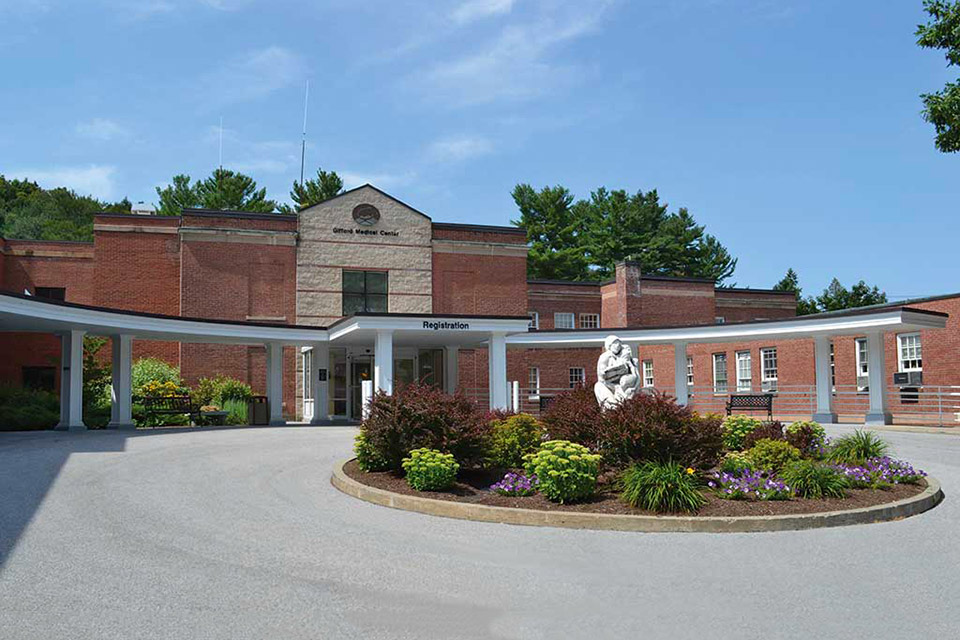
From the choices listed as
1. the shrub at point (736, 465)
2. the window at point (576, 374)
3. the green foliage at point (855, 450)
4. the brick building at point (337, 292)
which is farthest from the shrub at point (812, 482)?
the window at point (576, 374)

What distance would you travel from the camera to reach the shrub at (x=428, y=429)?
41.5 ft

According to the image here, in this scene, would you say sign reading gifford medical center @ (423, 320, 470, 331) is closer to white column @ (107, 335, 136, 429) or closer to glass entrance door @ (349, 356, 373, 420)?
glass entrance door @ (349, 356, 373, 420)

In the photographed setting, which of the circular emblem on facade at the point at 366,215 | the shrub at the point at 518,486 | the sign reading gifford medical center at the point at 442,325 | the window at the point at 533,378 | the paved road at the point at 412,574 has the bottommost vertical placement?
the paved road at the point at 412,574

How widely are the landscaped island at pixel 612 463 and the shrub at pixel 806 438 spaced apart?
1.1 inches

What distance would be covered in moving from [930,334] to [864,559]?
2638 cm

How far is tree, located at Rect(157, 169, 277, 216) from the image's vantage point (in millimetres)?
59719

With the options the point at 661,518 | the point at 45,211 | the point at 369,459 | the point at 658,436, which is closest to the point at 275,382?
the point at 369,459

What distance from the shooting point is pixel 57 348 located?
35219 millimetres

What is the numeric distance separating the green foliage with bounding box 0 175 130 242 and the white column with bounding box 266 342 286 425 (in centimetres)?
3271

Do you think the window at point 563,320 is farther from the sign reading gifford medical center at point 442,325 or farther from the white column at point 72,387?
the white column at point 72,387

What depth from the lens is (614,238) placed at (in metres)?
67.5

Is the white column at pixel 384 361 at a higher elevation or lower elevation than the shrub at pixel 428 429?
higher

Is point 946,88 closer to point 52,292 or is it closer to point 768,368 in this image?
point 768,368

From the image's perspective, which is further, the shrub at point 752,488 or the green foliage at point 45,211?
the green foliage at point 45,211
